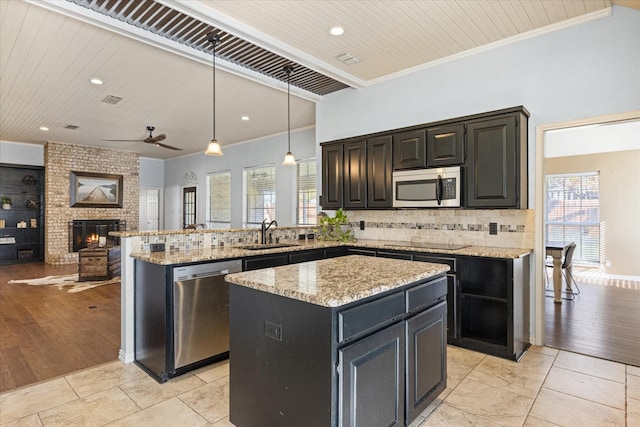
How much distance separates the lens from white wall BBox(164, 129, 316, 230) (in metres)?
7.56

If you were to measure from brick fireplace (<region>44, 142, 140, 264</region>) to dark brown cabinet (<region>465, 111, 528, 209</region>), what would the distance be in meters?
9.04

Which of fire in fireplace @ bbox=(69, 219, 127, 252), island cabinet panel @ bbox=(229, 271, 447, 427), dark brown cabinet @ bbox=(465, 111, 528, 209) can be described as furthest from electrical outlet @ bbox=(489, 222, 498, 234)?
fire in fireplace @ bbox=(69, 219, 127, 252)

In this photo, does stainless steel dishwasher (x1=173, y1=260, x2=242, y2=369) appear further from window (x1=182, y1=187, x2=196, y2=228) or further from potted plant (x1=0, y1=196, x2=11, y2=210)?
potted plant (x1=0, y1=196, x2=11, y2=210)

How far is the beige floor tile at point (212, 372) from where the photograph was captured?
2767 mm

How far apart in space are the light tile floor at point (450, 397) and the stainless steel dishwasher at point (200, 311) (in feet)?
0.54

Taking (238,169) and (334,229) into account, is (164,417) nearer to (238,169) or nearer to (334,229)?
(334,229)

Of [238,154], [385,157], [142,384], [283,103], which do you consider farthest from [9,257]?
[385,157]

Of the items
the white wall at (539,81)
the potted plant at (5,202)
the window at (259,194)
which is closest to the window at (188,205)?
the window at (259,194)

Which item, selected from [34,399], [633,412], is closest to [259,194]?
[34,399]

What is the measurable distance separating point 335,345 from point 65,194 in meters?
9.40

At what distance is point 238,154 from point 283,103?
3.46 metres

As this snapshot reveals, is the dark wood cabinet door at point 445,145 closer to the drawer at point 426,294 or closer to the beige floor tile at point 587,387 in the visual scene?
the drawer at point 426,294

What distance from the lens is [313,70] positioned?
435cm

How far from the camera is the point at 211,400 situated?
2434 mm
